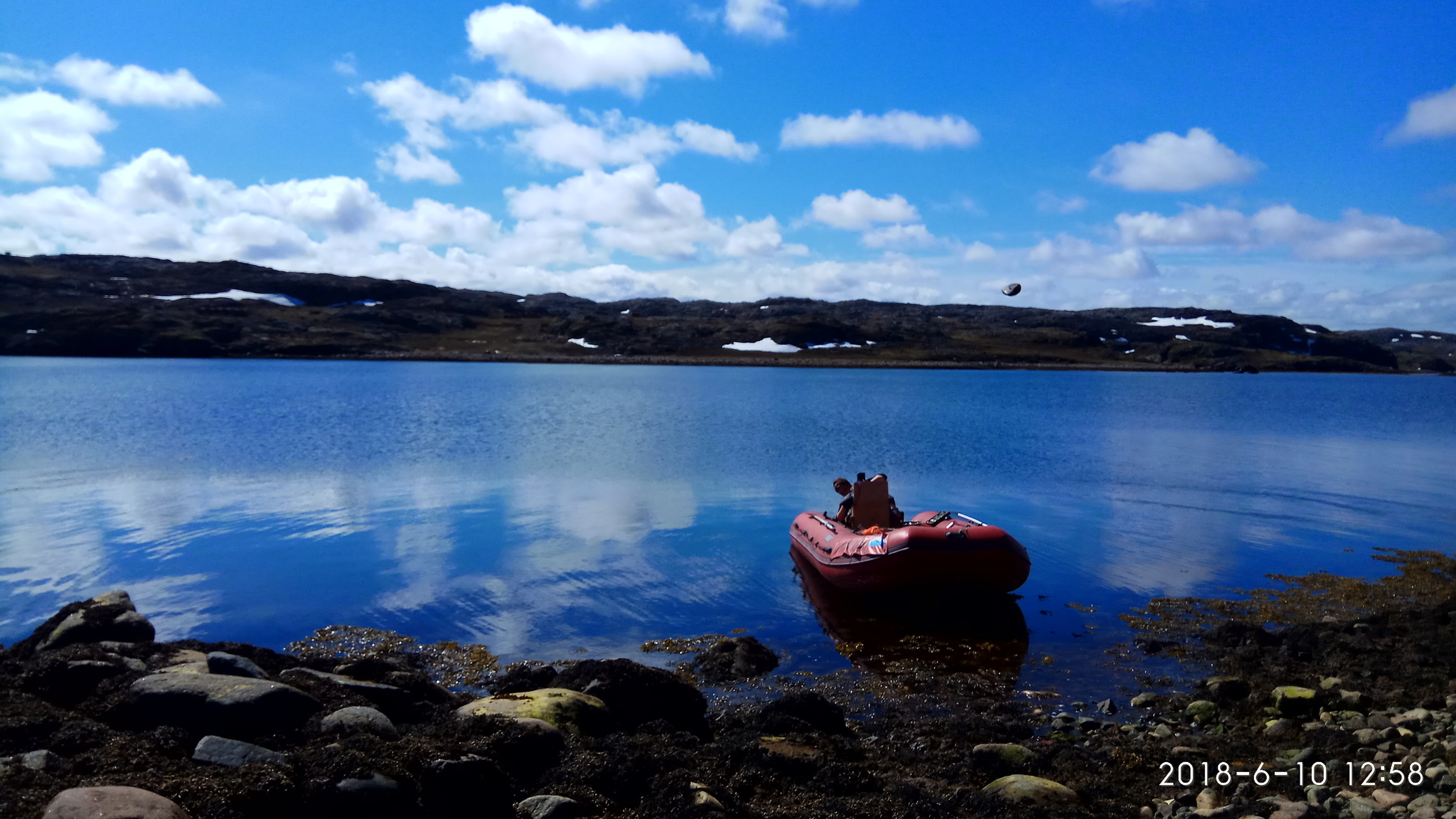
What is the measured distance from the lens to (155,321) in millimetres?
102500

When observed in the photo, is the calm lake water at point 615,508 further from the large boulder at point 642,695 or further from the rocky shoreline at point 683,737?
the large boulder at point 642,695

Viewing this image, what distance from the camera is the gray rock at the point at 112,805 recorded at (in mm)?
5160

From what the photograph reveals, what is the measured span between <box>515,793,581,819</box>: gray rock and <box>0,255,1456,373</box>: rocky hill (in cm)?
10351

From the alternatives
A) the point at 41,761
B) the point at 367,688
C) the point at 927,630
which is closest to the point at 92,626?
the point at 367,688

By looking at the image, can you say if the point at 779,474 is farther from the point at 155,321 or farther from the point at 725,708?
the point at 155,321

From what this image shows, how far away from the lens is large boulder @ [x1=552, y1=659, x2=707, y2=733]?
8.75 metres

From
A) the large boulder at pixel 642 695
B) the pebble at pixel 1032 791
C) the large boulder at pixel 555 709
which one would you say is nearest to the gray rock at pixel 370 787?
the large boulder at pixel 555 709

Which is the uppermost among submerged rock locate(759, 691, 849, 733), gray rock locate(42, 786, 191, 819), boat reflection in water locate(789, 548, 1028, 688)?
gray rock locate(42, 786, 191, 819)

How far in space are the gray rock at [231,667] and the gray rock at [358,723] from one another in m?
1.26

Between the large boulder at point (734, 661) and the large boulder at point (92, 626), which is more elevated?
the large boulder at point (92, 626)

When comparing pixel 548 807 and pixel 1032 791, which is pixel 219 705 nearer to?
pixel 548 807

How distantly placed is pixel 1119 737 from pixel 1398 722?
2.46 meters

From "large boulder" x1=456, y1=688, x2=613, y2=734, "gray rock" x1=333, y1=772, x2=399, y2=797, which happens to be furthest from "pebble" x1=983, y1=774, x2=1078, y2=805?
"gray rock" x1=333, y1=772, x2=399, y2=797

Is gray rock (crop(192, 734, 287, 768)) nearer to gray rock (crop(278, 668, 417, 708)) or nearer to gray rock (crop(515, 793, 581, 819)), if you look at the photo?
gray rock (crop(278, 668, 417, 708))
